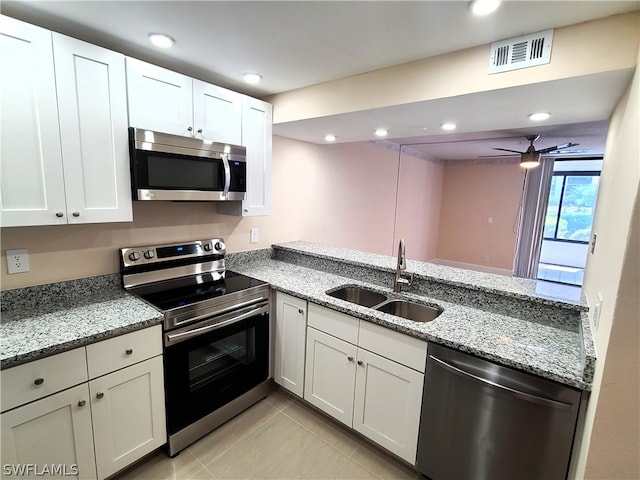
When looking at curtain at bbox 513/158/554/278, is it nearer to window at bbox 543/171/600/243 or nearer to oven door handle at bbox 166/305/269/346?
window at bbox 543/171/600/243

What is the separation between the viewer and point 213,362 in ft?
6.56

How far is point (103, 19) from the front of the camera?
148 cm

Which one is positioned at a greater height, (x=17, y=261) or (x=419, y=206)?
(x=419, y=206)

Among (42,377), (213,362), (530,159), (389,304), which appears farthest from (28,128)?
(530,159)

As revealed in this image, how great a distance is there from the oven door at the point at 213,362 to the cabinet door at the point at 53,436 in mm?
381

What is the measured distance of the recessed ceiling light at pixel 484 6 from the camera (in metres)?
1.20

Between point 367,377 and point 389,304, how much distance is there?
51cm

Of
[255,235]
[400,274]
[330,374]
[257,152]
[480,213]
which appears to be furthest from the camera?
[480,213]

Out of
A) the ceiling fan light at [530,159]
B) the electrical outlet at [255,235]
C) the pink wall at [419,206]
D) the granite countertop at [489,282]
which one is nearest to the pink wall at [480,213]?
the pink wall at [419,206]

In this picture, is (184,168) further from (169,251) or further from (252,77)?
(252,77)

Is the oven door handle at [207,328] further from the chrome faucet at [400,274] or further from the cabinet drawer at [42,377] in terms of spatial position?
the chrome faucet at [400,274]

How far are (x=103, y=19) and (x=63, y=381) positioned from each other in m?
1.69

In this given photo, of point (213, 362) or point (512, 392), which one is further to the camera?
point (213, 362)

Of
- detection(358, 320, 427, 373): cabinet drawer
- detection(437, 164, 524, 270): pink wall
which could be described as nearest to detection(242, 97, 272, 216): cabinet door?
detection(358, 320, 427, 373): cabinet drawer
